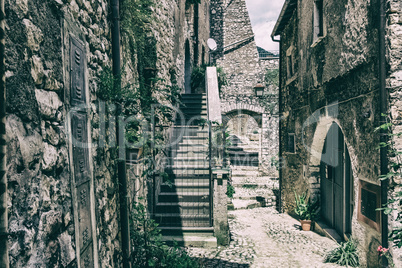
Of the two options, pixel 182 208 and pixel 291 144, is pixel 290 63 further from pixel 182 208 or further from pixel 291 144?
pixel 182 208

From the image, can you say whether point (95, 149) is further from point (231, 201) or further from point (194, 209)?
point (231, 201)

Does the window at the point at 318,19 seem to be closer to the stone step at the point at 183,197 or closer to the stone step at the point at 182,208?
the stone step at the point at 183,197

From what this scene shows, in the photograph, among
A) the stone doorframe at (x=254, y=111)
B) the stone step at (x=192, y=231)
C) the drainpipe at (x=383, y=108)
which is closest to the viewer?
the drainpipe at (x=383, y=108)

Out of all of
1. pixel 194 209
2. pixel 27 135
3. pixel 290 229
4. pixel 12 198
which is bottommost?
pixel 290 229

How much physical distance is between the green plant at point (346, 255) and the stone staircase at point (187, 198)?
1.94 metres

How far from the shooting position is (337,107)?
528 cm

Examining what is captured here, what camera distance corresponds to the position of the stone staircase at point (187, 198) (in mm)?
5629

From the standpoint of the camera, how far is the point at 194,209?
5.96 metres

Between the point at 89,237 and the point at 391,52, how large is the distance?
144 inches

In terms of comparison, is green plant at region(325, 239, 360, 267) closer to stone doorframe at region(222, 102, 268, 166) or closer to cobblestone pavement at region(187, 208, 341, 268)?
cobblestone pavement at region(187, 208, 341, 268)

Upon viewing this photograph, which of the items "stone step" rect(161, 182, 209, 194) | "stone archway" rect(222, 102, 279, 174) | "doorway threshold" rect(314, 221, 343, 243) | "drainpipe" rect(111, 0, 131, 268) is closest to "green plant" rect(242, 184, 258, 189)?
"stone archway" rect(222, 102, 279, 174)

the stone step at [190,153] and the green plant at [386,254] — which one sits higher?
the stone step at [190,153]

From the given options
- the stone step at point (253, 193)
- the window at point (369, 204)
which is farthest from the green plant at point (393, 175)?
the stone step at point (253, 193)

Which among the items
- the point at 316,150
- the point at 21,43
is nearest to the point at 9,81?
the point at 21,43
